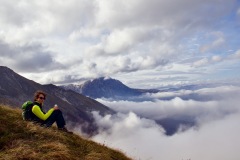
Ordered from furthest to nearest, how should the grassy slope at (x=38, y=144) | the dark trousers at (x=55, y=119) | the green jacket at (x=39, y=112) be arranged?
1. the dark trousers at (x=55, y=119)
2. the green jacket at (x=39, y=112)
3. the grassy slope at (x=38, y=144)

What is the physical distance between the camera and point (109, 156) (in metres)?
16.9

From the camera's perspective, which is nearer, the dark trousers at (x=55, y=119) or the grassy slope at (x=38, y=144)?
the grassy slope at (x=38, y=144)

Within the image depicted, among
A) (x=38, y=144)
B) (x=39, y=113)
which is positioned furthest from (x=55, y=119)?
(x=38, y=144)

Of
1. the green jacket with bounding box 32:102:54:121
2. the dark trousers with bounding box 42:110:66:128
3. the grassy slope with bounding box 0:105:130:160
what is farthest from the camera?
the dark trousers with bounding box 42:110:66:128

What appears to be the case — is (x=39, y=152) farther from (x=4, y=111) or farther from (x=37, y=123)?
(x=4, y=111)

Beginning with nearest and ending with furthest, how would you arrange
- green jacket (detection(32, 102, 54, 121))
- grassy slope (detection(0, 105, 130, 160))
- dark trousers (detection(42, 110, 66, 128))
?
1. grassy slope (detection(0, 105, 130, 160))
2. green jacket (detection(32, 102, 54, 121))
3. dark trousers (detection(42, 110, 66, 128))

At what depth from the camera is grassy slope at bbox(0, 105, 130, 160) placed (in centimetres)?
1362

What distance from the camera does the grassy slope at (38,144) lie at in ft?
44.7

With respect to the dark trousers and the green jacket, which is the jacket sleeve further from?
the dark trousers

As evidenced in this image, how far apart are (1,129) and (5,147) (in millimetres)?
1853

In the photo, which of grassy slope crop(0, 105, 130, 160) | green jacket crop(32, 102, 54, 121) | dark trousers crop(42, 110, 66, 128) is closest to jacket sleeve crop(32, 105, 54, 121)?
green jacket crop(32, 102, 54, 121)

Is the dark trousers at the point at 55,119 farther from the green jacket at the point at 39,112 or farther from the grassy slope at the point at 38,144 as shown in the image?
the grassy slope at the point at 38,144

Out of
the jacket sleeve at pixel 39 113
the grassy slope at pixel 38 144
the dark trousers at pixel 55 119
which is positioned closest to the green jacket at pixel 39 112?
the jacket sleeve at pixel 39 113

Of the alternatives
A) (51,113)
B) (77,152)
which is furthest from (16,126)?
(77,152)
